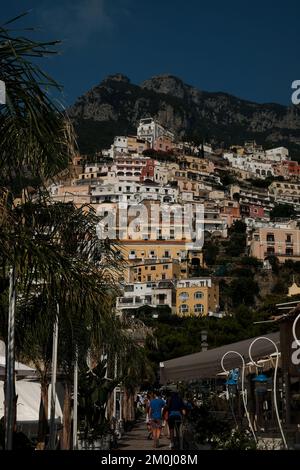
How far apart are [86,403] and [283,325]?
8968 millimetres

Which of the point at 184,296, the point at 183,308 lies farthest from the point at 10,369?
the point at 183,308

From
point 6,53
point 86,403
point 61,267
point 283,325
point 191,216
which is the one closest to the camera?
point 6,53

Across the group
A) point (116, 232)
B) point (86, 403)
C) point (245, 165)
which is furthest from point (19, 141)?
point (245, 165)

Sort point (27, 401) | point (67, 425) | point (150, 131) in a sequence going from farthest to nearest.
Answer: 1. point (150, 131)
2. point (27, 401)
3. point (67, 425)

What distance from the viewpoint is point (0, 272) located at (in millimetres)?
6648

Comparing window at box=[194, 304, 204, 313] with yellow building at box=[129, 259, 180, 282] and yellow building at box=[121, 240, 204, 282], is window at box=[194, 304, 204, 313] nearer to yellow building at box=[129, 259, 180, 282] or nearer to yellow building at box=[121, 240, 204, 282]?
yellow building at box=[129, 259, 180, 282]

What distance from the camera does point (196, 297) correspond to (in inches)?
3767

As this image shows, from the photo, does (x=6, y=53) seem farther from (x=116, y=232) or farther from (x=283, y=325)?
(x=116, y=232)

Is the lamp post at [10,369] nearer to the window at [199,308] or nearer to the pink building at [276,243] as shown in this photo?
the window at [199,308]

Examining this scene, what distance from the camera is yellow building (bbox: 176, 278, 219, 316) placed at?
95500mm

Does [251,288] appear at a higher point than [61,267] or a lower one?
higher

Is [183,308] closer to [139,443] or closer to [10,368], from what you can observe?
[139,443]

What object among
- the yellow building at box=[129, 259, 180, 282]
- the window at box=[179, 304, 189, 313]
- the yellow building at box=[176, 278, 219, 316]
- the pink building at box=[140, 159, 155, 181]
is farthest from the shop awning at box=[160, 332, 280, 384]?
the pink building at box=[140, 159, 155, 181]

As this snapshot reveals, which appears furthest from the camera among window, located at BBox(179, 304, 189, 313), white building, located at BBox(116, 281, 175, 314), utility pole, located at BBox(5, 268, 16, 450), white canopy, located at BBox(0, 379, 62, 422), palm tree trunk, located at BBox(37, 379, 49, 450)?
white building, located at BBox(116, 281, 175, 314)
